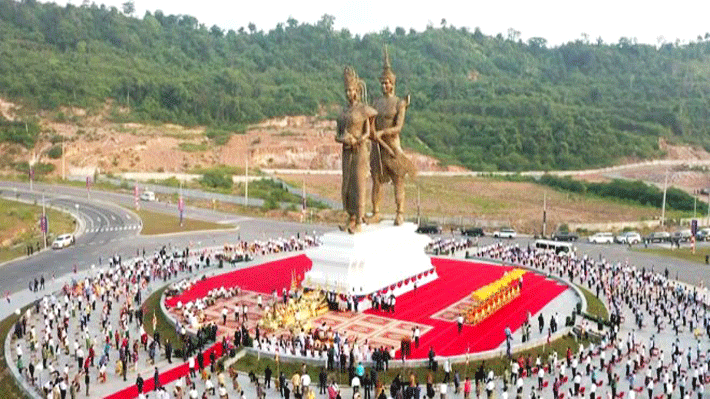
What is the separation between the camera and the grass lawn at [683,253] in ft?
152

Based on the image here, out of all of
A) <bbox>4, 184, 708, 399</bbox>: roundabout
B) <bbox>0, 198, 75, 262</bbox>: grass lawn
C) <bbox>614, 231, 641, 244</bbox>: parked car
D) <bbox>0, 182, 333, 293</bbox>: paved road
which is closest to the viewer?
<bbox>4, 184, 708, 399</bbox>: roundabout

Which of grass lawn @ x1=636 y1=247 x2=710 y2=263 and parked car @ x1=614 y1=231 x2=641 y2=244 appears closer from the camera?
grass lawn @ x1=636 y1=247 x2=710 y2=263

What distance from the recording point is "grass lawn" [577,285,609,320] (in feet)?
101

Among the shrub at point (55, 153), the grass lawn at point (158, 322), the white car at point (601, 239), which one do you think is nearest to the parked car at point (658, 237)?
the white car at point (601, 239)

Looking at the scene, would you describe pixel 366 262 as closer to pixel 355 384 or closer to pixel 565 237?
pixel 355 384

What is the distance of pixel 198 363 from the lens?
2438cm

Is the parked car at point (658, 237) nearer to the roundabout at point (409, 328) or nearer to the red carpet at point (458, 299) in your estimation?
the roundabout at point (409, 328)

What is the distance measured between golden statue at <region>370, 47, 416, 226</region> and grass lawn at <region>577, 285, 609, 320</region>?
9662mm

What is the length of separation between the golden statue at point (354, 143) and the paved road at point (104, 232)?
18.2m

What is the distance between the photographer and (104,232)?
5388 cm

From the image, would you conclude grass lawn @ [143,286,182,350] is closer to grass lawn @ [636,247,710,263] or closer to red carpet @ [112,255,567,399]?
red carpet @ [112,255,567,399]

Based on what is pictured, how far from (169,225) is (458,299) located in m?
30.5

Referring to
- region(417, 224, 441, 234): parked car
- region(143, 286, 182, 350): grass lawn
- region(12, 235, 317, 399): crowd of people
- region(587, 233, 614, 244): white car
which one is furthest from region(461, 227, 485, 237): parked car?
region(143, 286, 182, 350): grass lawn

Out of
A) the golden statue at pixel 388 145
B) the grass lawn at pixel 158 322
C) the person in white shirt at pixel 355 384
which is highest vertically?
the golden statue at pixel 388 145
